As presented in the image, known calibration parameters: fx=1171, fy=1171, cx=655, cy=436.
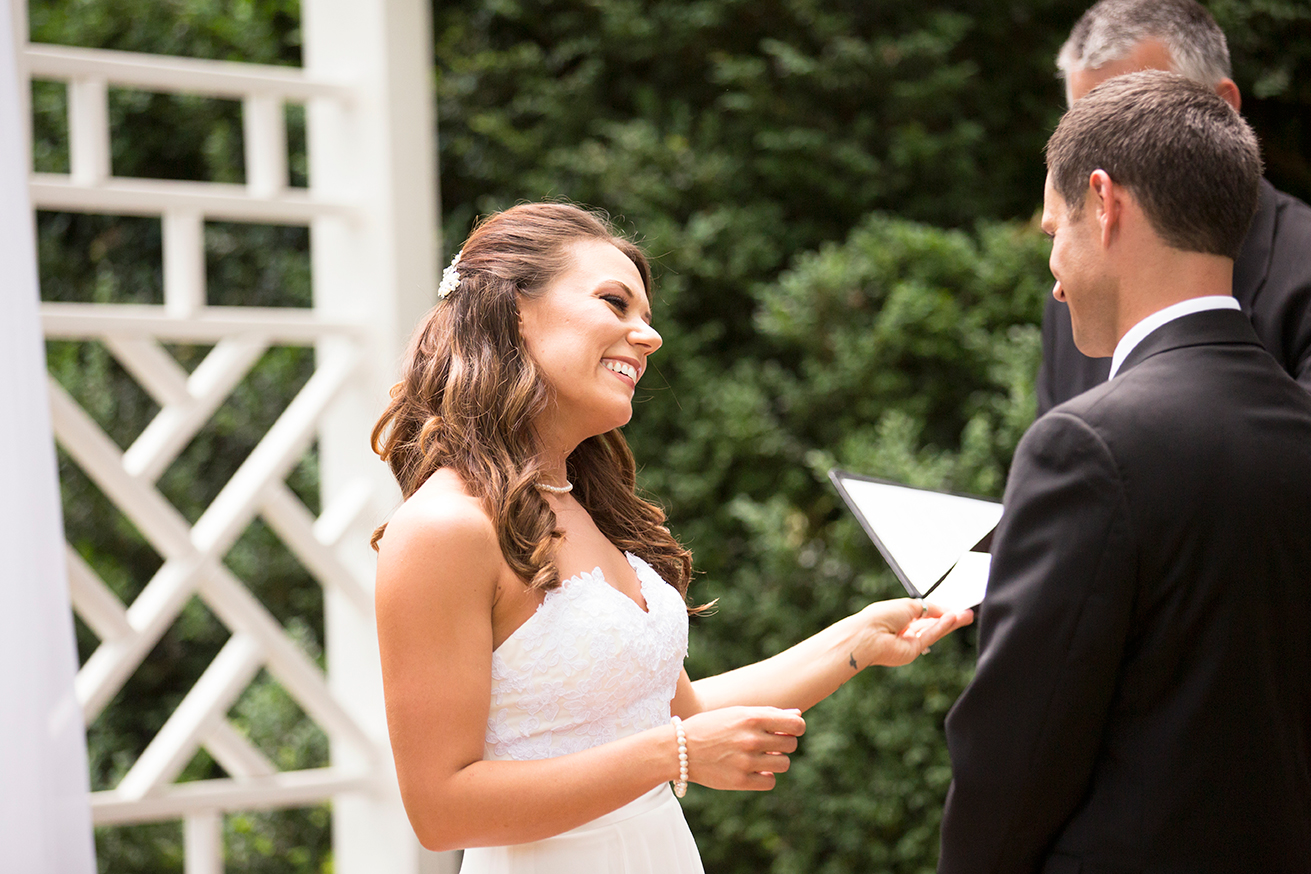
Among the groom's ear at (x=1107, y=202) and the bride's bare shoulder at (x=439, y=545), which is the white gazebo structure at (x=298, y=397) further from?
the groom's ear at (x=1107, y=202)

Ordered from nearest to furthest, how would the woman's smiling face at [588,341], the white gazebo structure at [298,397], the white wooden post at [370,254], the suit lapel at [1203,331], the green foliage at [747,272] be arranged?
the suit lapel at [1203,331] < the woman's smiling face at [588,341] < the white gazebo structure at [298,397] < the white wooden post at [370,254] < the green foliage at [747,272]

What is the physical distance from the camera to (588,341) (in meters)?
1.77

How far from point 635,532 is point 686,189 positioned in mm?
2745

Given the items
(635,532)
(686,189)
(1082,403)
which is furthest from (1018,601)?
(686,189)

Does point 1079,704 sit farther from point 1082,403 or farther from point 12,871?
point 12,871

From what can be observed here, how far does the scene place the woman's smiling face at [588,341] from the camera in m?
1.77

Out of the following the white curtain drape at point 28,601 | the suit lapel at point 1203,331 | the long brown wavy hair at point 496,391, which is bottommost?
the white curtain drape at point 28,601

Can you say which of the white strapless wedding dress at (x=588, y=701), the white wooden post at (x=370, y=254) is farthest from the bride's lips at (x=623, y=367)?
the white wooden post at (x=370, y=254)

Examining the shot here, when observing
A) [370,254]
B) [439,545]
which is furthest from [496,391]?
[370,254]

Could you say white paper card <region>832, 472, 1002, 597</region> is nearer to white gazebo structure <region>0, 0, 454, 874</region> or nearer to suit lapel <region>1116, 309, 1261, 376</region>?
suit lapel <region>1116, 309, 1261, 376</region>

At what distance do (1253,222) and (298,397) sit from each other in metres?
2.57

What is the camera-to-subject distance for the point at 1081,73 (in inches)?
94.2

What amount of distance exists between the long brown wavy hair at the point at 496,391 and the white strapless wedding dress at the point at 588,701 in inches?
3.3

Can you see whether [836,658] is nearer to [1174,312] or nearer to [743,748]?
[743,748]
